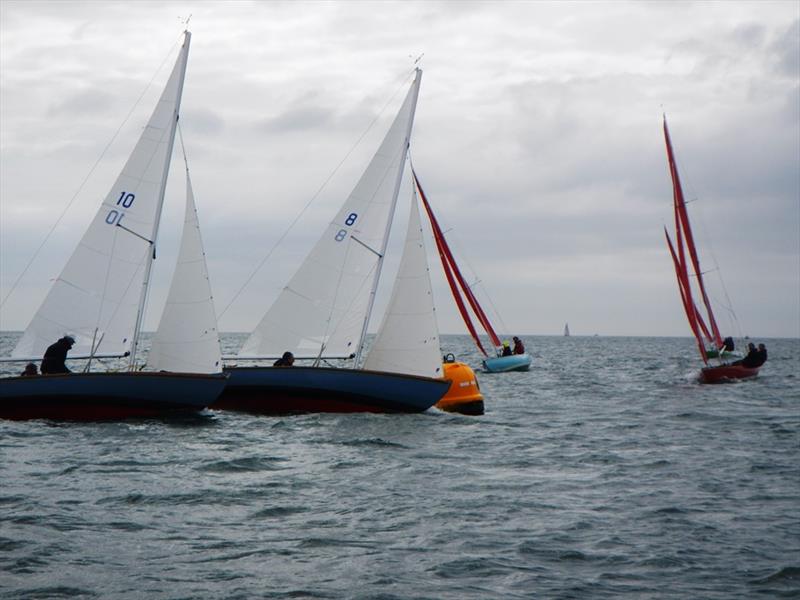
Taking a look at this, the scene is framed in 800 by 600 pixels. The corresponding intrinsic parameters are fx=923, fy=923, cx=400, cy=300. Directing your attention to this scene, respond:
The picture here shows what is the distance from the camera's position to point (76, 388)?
1908 cm

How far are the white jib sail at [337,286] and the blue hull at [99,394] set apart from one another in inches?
147

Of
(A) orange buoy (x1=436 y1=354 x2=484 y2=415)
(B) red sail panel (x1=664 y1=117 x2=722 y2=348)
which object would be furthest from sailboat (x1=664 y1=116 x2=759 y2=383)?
(A) orange buoy (x1=436 y1=354 x2=484 y2=415)

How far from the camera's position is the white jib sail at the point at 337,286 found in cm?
2347

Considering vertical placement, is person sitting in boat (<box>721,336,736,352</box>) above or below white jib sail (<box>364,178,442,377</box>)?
below

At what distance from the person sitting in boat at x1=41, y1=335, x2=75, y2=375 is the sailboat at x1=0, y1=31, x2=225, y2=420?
58 centimetres

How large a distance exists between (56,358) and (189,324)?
2.87 meters

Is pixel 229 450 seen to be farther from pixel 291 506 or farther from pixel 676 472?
pixel 676 472

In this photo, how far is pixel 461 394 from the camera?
2441 centimetres

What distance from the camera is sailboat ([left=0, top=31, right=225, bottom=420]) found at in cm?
1934

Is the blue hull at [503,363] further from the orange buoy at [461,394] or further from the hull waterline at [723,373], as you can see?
the orange buoy at [461,394]

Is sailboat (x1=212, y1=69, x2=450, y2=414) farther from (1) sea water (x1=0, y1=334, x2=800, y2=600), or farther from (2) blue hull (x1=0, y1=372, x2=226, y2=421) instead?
(2) blue hull (x1=0, y1=372, x2=226, y2=421)

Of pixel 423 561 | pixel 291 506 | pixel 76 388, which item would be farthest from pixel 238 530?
pixel 76 388

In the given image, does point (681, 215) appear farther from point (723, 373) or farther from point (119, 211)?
point (119, 211)

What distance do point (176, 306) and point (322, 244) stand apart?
4658 mm
